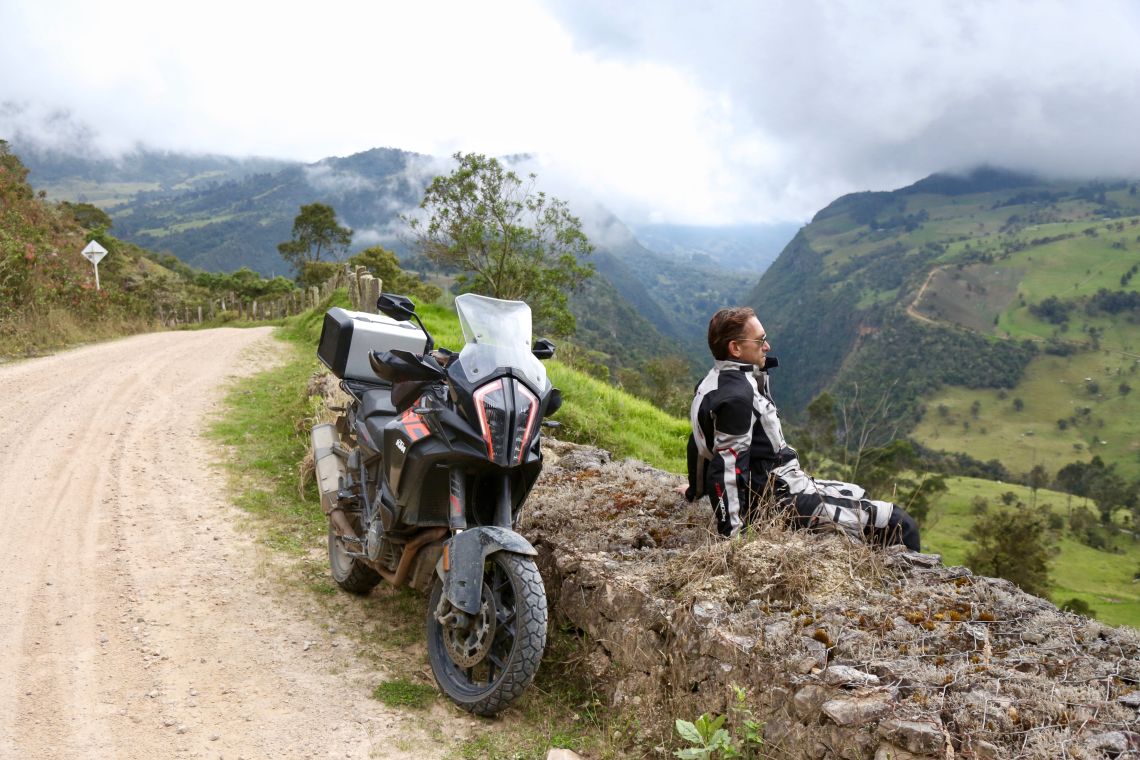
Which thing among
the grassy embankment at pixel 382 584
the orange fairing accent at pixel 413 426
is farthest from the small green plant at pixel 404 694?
the orange fairing accent at pixel 413 426

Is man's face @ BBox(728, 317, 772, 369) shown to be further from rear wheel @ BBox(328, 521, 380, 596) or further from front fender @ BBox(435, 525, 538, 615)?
rear wheel @ BBox(328, 521, 380, 596)

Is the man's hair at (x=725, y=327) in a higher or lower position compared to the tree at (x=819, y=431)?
higher

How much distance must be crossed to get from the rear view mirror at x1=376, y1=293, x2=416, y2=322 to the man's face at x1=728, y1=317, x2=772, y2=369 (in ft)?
6.07

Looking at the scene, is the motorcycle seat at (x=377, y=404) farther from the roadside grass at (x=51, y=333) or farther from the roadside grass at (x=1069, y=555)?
the roadside grass at (x=1069, y=555)

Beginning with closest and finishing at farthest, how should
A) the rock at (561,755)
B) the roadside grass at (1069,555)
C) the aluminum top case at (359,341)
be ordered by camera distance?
the rock at (561,755) → the aluminum top case at (359,341) → the roadside grass at (1069,555)

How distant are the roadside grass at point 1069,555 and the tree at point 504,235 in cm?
2868

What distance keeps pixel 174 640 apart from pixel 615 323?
474 ft

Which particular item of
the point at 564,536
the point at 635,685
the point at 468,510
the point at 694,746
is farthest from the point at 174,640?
the point at 694,746

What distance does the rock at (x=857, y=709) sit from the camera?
8.09 feet

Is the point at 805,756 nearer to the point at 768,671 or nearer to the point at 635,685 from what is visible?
the point at 768,671

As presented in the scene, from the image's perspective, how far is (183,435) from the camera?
787cm

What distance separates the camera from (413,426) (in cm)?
364

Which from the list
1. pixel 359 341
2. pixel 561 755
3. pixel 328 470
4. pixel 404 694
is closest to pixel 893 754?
pixel 561 755

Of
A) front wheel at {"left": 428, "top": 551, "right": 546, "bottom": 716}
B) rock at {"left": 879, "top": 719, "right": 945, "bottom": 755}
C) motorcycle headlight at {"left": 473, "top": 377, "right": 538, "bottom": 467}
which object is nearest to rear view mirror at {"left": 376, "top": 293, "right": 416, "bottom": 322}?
motorcycle headlight at {"left": 473, "top": 377, "right": 538, "bottom": 467}
